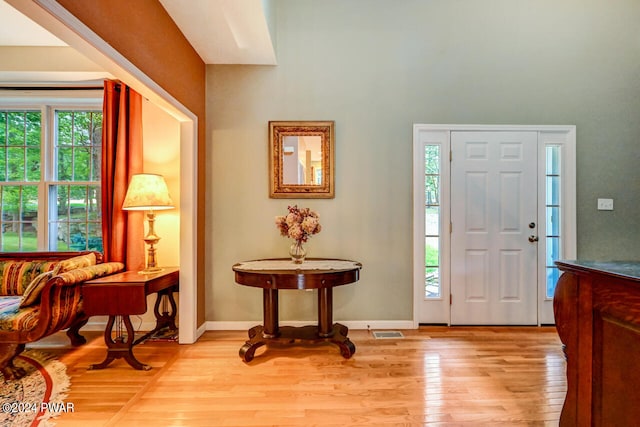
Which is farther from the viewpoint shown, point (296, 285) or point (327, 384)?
point (296, 285)

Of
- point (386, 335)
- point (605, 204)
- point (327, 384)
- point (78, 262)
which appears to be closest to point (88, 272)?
point (78, 262)

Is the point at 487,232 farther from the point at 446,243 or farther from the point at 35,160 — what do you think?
the point at 35,160

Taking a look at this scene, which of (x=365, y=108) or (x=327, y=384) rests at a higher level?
(x=365, y=108)

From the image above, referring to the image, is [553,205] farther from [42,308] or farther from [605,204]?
[42,308]

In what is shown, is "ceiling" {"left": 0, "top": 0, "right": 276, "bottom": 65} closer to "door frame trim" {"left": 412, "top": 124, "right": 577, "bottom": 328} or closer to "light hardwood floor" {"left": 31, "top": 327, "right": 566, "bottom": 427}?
"door frame trim" {"left": 412, "top": 124, "right": 577, "bottom": 328}

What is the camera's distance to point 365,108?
308 centimetres

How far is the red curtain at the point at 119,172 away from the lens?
2877 mm

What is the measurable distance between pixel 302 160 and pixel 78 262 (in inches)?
84.6

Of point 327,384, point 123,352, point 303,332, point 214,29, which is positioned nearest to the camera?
point 327,384

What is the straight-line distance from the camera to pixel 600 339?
3.92ft

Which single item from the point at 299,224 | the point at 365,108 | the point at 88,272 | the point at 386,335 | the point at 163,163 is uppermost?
the point at 365,108

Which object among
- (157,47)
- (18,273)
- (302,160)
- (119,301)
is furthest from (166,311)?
→ (157,47)

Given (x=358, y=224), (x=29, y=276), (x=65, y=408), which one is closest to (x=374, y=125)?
(x=358, y=224)

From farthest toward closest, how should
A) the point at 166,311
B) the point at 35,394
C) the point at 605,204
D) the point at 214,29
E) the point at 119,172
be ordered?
the point at 605,204 → the point at 166,311 → the point at 119,172 → the point at 214,29 → the point at 35,394
